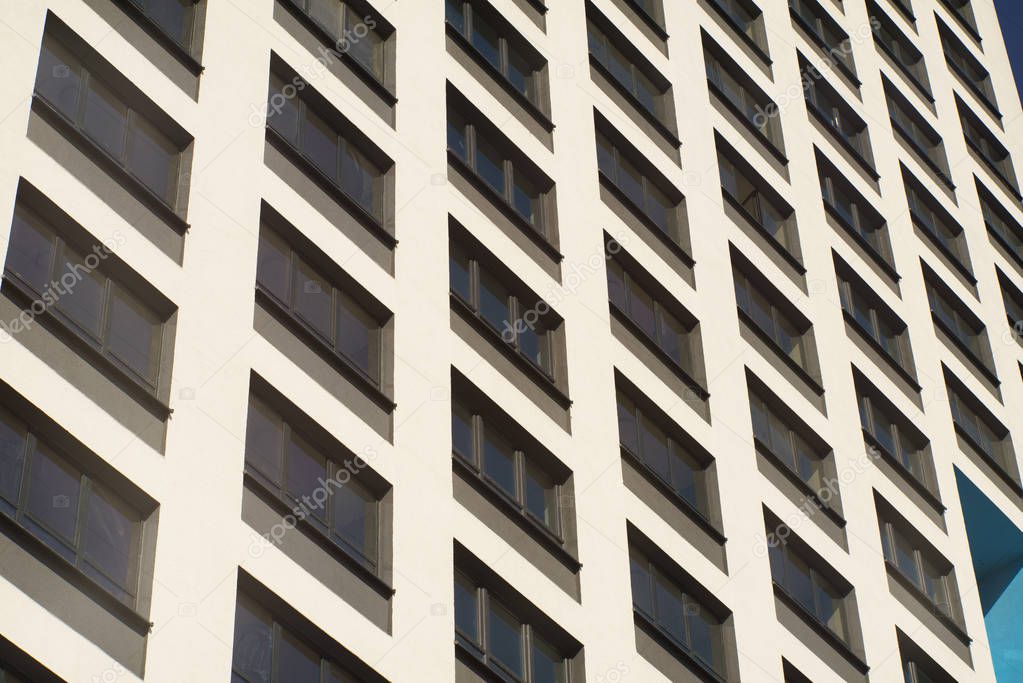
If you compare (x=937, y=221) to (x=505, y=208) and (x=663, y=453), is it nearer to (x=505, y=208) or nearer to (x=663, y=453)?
(x=663, y=453)

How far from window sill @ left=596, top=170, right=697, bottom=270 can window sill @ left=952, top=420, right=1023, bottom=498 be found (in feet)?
29.5

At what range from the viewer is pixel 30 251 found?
22938 millimetres

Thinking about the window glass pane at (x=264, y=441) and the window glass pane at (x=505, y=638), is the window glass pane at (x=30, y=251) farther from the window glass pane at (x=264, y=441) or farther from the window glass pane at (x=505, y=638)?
the window glass pane at (x=505, y=638)

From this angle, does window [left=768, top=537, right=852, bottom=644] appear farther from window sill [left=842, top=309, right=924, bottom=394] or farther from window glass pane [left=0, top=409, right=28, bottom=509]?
window glass pane [left=0, top=409, right=28, bottom=509]

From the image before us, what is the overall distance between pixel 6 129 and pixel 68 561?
614 centimetres

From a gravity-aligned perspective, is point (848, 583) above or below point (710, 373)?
below

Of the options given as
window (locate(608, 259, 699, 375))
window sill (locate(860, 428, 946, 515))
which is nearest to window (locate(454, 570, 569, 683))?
window (locate(608, 259, 699, 375))

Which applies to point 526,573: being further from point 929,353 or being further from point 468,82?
point 929,353

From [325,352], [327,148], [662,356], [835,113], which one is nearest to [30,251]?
[325,352]

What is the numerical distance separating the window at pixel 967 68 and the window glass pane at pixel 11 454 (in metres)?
37.2

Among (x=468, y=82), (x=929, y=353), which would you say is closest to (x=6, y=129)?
(x=468, y=82)

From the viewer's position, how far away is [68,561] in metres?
20.9

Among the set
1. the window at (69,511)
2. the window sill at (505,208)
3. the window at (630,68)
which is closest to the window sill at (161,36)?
the window sill at (505,208)

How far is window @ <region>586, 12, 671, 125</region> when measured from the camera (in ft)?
122
